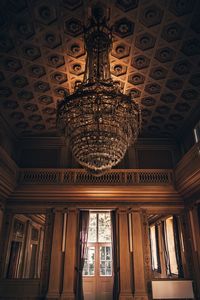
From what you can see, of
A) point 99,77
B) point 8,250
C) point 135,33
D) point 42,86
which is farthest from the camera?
point 8,250

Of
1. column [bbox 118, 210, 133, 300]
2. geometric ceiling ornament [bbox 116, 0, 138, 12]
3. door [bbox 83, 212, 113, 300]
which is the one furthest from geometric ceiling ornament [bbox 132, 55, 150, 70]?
door [bbox 83, 212, 113, 300]

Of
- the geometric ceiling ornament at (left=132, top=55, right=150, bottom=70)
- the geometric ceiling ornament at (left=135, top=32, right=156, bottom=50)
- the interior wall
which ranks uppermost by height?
the geometric ceiling ornament at (left=135, top=32, right=156, bottom=50)

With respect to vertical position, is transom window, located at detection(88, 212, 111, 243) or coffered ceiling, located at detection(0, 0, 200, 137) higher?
coffered ceiling, located at detection(0, 0, 200, 137)

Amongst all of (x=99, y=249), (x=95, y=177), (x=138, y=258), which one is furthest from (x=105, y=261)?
(x=95, y=177)

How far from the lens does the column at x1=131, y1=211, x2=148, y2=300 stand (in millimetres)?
6523

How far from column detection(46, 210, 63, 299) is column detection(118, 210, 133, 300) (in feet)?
5.83

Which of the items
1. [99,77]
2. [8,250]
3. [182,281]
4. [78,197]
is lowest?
[182,281]

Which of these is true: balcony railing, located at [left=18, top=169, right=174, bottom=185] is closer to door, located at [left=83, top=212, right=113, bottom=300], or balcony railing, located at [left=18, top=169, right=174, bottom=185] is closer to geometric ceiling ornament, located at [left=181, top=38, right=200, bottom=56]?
door, located at [left=83, top=212, right=113, bottom=300]

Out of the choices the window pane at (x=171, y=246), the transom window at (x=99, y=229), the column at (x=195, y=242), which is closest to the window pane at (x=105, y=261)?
the transom window at (x=99, y=229)

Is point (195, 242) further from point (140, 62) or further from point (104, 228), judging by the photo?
point (140, 62)

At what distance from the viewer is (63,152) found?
8461mm

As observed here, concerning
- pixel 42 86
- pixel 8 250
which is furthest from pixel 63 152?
pixel 8 250

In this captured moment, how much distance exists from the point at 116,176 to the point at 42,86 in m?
3.56

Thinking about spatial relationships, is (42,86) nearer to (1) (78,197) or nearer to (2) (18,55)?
(2) (18,55)
